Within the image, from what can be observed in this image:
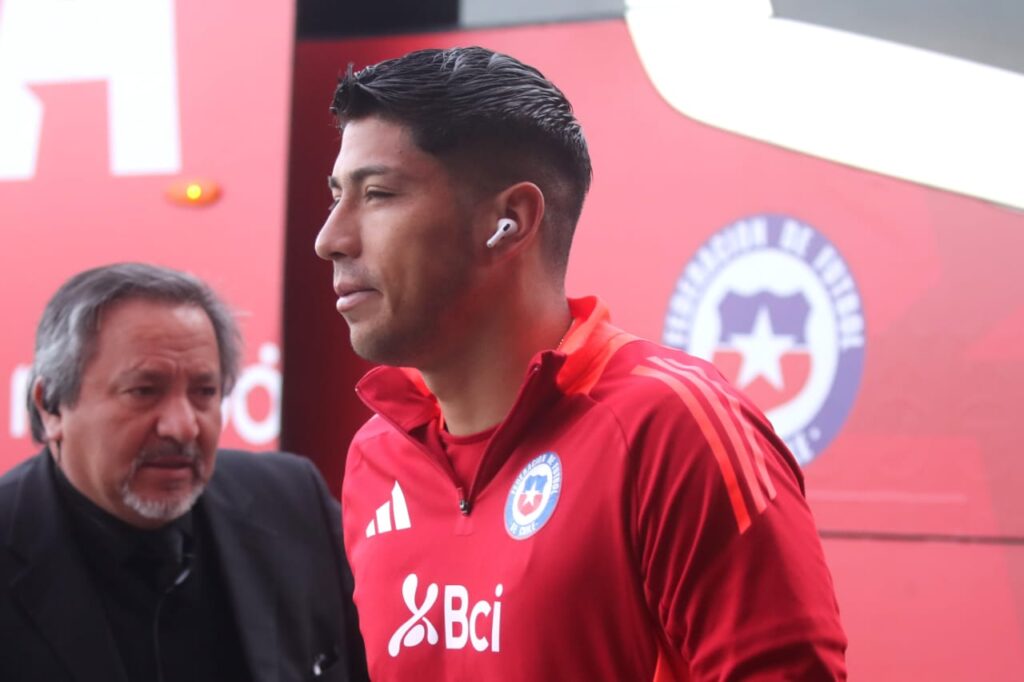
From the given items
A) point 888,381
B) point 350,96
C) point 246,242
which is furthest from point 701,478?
point 246,242

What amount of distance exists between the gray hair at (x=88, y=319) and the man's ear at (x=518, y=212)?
126 cm

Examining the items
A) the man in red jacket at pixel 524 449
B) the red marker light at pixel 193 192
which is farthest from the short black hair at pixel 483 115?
the red marker light at pixel 193 192

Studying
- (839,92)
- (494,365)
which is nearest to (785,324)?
(839,92)

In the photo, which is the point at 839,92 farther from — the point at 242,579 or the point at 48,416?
the point at 48,416

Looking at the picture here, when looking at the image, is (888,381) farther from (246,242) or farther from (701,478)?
(246,242)

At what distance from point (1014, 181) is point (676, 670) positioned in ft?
5.14

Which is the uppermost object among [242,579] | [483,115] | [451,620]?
[483,115]

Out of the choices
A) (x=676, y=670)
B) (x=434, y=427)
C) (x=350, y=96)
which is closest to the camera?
(x=676, y=670)

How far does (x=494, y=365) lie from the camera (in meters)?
1.56

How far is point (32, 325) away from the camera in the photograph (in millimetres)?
3303

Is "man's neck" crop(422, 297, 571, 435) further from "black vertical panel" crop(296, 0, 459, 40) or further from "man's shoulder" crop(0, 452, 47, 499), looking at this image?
"black vertical panel" crop(296, 0, 459, 40)

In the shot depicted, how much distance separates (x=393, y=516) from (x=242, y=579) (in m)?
1.00

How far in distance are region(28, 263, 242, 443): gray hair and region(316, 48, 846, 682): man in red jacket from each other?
1.01 m

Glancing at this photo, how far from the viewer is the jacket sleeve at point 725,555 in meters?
1.24
